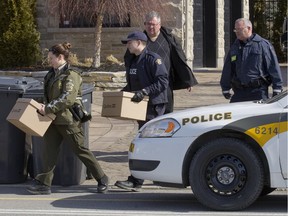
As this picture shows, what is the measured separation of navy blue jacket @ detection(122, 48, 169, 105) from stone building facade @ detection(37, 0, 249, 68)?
11299 mm

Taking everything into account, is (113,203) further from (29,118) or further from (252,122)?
(252,122)

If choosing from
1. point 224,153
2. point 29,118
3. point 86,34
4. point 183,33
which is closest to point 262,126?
point 224,153

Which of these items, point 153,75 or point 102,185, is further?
point 153,75

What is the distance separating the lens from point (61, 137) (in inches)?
366

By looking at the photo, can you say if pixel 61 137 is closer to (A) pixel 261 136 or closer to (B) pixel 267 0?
(A) pixel 261 136

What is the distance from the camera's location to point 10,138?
9805 mm

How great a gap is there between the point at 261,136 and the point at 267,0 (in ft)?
79.9

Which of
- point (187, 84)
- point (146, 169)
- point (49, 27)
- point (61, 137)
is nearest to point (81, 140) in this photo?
point (61, 137)

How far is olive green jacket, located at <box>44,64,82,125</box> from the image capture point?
892cm

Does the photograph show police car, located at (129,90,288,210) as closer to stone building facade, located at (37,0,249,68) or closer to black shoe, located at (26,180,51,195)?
black shoe, located at (26,180,51,195)

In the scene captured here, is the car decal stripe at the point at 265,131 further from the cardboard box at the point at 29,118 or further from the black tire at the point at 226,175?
the cardboard box at the point at 29,118

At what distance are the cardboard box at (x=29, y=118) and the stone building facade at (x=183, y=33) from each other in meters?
11.9

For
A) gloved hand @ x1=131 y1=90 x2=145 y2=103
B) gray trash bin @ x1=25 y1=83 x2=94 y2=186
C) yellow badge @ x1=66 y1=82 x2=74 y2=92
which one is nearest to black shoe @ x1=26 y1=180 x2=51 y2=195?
gray trash bin @ x1=25 y1=83 x2=94 y2=186

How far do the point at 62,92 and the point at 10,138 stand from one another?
3.73ft
